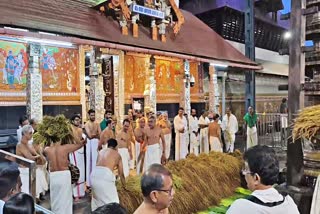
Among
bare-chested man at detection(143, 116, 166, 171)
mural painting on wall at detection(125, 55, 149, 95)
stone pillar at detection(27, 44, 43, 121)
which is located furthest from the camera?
mural painting on wall at detection(125, 55, 149, 95)

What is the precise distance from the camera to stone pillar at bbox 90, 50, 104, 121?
9.43m

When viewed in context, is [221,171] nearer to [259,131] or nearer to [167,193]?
[167,193]

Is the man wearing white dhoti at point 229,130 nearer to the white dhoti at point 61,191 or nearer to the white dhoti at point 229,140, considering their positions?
the white dhoti at point 229,140

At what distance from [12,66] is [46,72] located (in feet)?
3.46

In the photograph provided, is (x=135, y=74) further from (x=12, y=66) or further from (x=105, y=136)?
(x=105, y=136)

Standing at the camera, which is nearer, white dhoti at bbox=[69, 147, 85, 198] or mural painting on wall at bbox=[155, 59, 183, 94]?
white dhoti at bbox=[69, 147, 85, 198]

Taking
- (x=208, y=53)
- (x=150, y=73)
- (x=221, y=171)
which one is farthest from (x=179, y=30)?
(x=221, y=171)

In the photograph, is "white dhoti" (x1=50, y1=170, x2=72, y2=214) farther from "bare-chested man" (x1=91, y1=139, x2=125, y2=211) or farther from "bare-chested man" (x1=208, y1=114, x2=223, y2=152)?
"bare-chested man" (x1=208, y1=114, x2=223, y2=152)

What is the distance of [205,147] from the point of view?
476 inches

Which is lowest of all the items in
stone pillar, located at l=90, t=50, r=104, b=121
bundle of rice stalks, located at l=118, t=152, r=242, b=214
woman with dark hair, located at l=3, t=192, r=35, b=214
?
bundle of rice stalks, located at l=118, t=152, r=242, b=214

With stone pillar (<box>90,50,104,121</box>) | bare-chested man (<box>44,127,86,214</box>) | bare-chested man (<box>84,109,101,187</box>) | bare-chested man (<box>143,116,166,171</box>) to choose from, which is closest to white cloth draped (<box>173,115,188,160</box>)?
bare-chested man (<box>143,116,166,171</box>)

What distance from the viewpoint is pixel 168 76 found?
13906 mm

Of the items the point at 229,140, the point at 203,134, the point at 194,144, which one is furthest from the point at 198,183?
the point at 229,140

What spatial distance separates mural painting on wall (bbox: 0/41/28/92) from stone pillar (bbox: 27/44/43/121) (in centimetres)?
163
